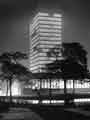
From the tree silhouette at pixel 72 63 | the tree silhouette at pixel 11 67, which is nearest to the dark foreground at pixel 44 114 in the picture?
the tree silhouette at pixel 72 63

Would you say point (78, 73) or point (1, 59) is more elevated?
point (1, 59)

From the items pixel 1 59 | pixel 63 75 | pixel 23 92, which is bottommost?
pixel 23 92

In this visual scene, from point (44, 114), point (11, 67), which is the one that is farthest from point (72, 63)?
point (44, 114)

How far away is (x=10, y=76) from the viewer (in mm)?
50938

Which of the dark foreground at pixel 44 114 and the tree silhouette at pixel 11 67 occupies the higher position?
the tree silhouette at pixel 11 67

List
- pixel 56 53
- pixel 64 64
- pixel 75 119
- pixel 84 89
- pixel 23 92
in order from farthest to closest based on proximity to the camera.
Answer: pixel 84 89, pixel 23 92, pixel 56 53, pixel 64 64, pixel 75 119

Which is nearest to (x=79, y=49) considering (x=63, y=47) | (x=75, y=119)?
(x=63, y=47)

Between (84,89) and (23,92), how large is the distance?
43824 mm

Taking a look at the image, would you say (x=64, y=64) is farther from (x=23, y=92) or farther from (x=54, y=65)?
(x=23, y=92)

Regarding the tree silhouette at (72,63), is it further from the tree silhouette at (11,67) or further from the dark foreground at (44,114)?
the dark foreground at (44,114)

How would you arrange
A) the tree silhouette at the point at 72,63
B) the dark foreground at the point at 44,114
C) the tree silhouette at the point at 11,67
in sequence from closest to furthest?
the dark foreground at the point at 44,114, the tree silhouette at the point at 72,63, the tree silhouette at the point at 11,67

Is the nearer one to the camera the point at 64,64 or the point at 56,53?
the point at 64,64

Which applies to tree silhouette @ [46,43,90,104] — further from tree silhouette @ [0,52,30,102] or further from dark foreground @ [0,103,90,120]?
dark foreground @ [0,103,90,120]

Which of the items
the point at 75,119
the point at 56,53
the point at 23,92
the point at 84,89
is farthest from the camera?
the point at 84,89
